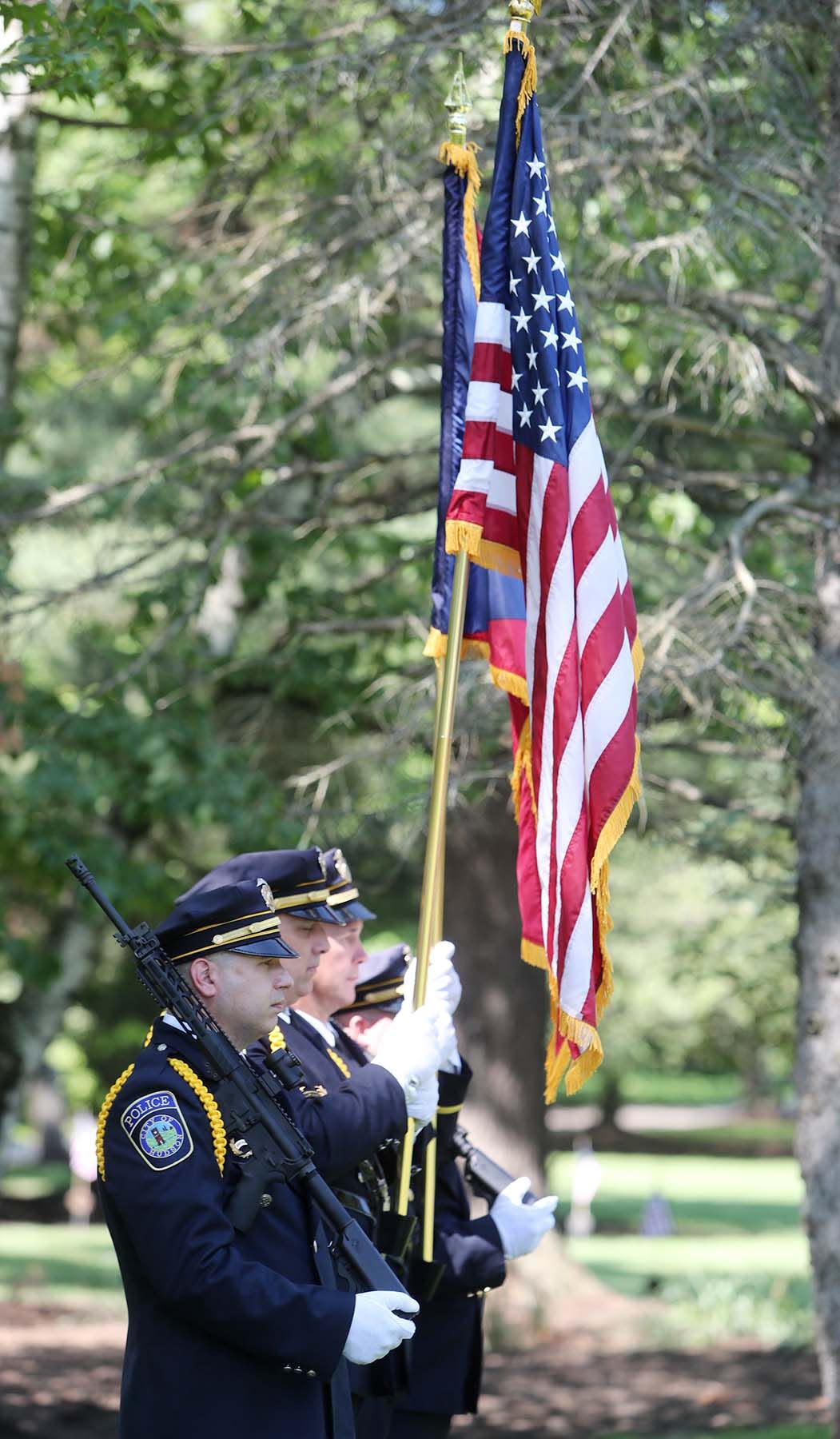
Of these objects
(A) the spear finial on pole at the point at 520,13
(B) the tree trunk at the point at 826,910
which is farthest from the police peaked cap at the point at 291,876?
(B) the tree trunk at the point at 826,910

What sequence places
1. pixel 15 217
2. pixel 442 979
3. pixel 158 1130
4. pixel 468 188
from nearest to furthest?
pixel 158 1130
pixel 442 979
pixel 468 188
pixel 15 217

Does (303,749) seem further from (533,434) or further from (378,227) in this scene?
(533,434)

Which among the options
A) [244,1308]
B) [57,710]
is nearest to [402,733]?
[57,710]

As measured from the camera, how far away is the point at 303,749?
1036 cm

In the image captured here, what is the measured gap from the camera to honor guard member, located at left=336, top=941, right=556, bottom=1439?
4594 mm

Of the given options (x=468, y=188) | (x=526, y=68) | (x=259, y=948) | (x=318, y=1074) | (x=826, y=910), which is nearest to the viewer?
(x=259, y=948)

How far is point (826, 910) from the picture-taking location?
642 centimetres

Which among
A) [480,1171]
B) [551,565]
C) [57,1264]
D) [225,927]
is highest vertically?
[551,565]

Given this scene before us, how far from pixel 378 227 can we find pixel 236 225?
3.18 m

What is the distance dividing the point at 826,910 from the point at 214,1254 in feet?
12.5

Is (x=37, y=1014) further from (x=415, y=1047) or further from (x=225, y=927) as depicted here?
(x=225, y=927)

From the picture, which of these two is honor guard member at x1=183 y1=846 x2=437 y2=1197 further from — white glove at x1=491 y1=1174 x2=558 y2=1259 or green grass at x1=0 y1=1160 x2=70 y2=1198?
green grass at x1=0 y1=1160 x2=70 y2=1198

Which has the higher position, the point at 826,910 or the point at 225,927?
the point at 826,910

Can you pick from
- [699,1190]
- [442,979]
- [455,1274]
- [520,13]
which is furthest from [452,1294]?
[699,1190]
